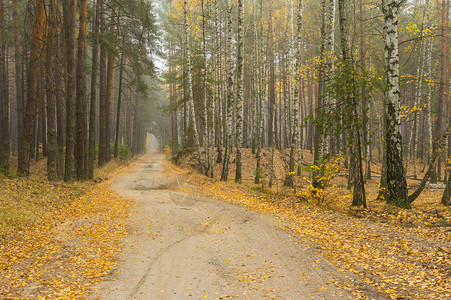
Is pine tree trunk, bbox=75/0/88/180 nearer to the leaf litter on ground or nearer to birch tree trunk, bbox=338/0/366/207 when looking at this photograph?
the leaf litter on ground

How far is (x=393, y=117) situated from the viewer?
9.02 metres

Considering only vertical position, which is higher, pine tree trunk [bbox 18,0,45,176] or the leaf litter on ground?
pine tree trunk [bbox 18,0,45,176]

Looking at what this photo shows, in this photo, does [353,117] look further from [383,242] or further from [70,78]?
[70,78]

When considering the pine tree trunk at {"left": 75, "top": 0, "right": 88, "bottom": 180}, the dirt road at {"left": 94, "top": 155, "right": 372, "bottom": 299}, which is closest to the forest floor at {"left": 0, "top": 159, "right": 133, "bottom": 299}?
the dirt road at {"left": 94, "top": 155, "right": 372, "bottom": 299}

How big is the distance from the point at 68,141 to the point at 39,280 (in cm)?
978

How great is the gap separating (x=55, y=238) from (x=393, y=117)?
9.56m

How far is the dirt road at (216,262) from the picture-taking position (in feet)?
15.3

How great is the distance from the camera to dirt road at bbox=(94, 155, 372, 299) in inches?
183

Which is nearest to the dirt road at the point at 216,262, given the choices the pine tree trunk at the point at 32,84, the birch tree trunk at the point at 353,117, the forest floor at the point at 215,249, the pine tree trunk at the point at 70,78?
the forest floor at the point at 215,249

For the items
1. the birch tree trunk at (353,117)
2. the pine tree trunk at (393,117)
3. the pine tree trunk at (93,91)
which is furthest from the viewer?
the pine tree trunk at (93,91)

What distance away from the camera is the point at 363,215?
8.92m

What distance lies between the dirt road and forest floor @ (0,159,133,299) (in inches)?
17.1

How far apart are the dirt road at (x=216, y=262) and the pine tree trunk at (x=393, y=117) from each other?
368cm

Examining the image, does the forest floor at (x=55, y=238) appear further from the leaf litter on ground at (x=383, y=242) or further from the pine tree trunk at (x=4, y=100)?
the pine tree trunk at (x=4, y=100)
